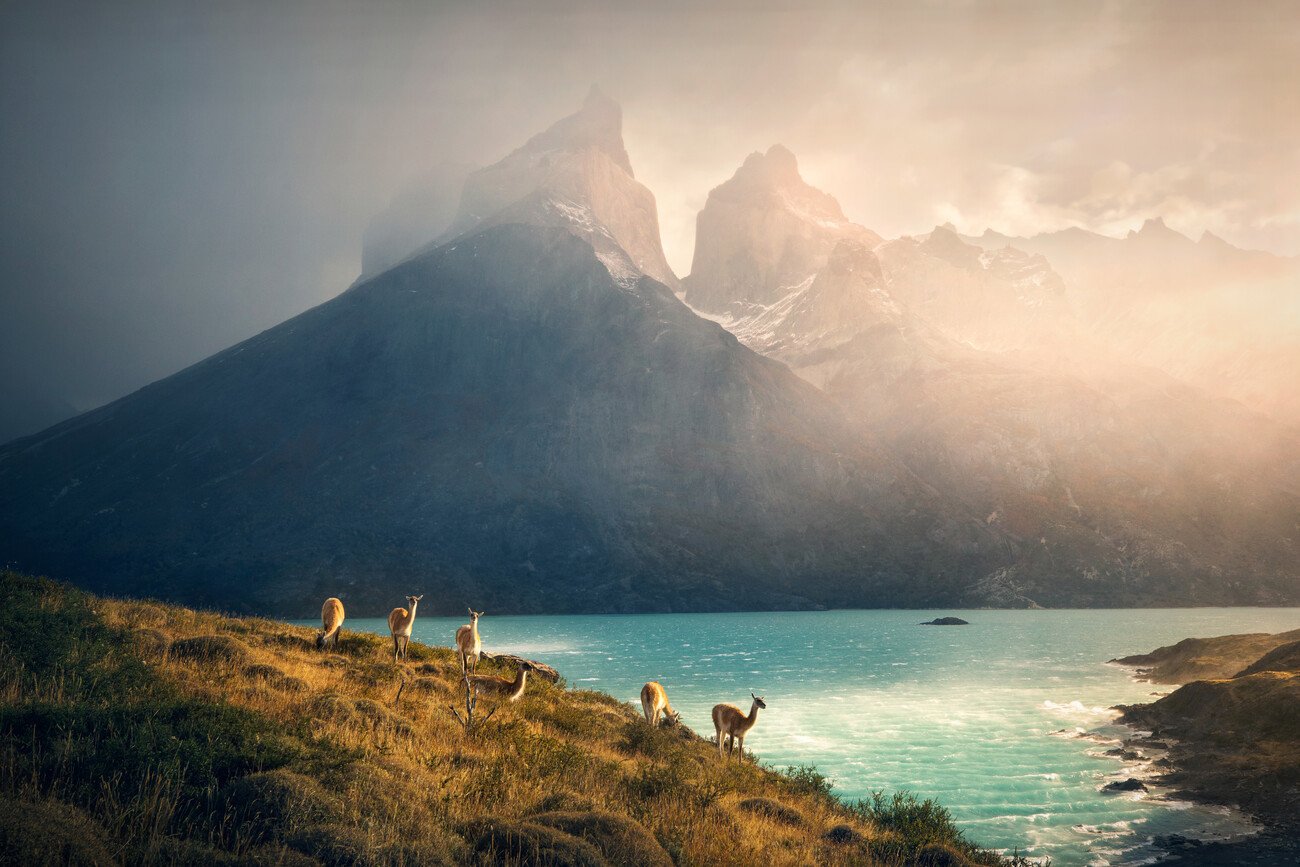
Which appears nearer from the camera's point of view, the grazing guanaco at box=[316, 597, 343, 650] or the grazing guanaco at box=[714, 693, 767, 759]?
the grazing guanaco at box=[714, 693, 767, 759]

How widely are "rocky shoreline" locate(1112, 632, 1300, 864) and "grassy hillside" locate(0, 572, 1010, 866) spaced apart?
8.68 m

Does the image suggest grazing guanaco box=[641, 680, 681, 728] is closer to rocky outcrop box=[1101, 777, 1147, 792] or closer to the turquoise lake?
the turquoise lake

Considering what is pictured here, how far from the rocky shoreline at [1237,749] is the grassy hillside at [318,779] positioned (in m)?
8.68

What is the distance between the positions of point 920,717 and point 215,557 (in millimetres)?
158164

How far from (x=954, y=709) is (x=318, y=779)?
42.6 meters

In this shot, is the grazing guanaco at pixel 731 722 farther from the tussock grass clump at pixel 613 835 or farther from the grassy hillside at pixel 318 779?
the tussock grass clump at pixel 613 835

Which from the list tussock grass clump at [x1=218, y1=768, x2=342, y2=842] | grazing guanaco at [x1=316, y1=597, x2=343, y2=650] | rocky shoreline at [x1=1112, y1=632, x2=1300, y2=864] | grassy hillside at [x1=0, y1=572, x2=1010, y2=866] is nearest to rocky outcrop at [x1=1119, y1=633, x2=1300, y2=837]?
rocky shoreline at [x1=1112, y1=632, x2=1300, y2=864]

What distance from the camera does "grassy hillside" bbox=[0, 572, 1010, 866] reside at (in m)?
8.09

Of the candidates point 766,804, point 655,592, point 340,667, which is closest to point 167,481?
point 655,592

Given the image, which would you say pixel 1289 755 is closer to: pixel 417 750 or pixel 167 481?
pixel 417 750

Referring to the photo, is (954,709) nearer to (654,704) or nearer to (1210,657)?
(1210,657)

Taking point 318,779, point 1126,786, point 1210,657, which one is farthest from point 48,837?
point 1210,657

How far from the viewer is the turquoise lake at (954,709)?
22.7 m

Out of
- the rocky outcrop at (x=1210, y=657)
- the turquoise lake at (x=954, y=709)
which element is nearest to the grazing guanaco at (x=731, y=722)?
the turquoise lake at (x=954, y=709)
